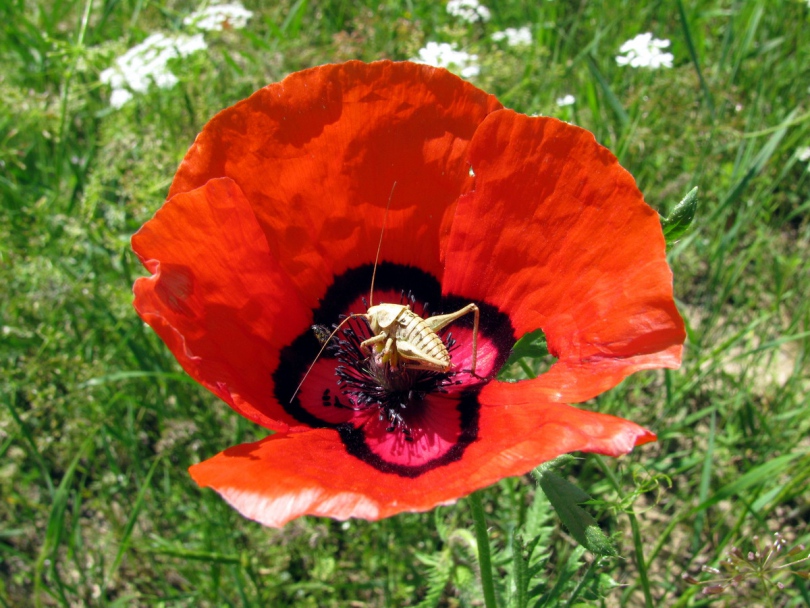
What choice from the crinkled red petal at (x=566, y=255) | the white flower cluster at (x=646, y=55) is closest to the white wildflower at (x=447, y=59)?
the white flower cluster at (x=646, y=55)

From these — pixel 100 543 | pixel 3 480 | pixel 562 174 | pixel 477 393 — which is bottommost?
pixel 100 543

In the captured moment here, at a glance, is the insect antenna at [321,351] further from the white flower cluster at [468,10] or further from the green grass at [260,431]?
the white flower cluster at [468,10]

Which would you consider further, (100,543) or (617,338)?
(100,543)

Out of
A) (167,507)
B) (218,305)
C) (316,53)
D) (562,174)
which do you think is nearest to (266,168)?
(218,305)

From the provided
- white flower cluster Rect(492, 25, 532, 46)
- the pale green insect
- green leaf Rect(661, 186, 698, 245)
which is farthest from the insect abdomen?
white flower cluster Rect(492, 25, 532, 46)

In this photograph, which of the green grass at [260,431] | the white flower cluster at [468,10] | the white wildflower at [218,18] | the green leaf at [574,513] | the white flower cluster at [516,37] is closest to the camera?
the green leaf at [574,513]

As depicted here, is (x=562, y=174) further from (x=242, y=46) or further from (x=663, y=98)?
(x=242, y=46)
